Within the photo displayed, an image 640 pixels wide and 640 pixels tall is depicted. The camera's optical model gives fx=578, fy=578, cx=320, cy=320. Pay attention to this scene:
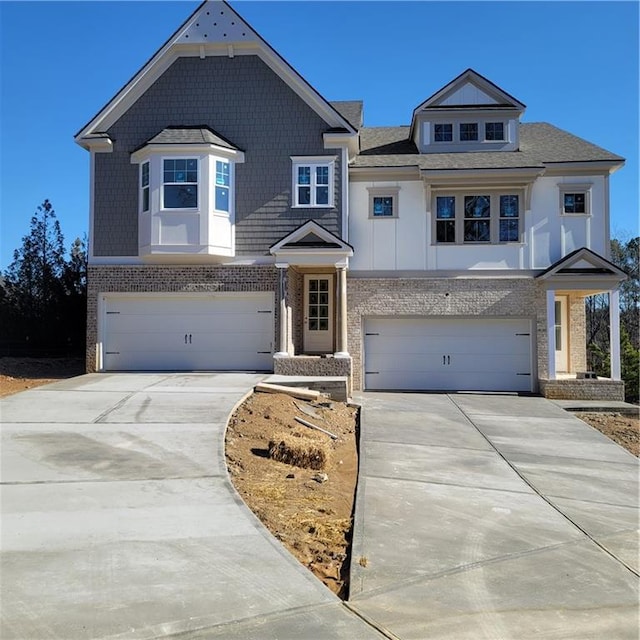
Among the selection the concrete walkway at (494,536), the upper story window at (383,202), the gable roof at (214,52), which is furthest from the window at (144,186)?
the concrete walkway at (494,536)

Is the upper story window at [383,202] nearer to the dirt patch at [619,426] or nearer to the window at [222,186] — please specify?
the window at [222,186]

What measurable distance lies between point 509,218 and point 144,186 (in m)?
10.1

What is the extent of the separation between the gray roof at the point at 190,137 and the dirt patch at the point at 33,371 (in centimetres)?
684

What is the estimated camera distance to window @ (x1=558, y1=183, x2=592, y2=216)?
16016 millimetres

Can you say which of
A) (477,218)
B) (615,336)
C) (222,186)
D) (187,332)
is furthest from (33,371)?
(615,336)

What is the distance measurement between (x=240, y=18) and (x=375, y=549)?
14952 millimetres

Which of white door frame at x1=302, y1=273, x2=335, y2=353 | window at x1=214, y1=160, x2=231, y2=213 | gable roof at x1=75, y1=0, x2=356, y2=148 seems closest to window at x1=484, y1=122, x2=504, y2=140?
gable roof at x1=75, y1=0, x2=356, y2=148

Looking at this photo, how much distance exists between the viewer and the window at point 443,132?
1730 cm

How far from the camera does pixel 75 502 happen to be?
5375mm

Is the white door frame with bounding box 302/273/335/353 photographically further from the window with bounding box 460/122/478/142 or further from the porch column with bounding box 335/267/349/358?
the window with bounding box 460/122/478/142

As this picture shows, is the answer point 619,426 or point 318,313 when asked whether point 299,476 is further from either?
point 318,313

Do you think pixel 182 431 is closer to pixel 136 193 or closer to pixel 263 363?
pixel 263 363

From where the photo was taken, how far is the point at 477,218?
1623 centimetres

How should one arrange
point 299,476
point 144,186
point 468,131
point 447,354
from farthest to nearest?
point 468,131 < point 447,354 < point 144,186 < point 299,476
